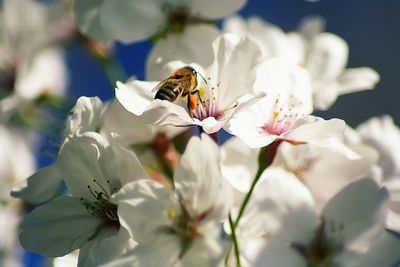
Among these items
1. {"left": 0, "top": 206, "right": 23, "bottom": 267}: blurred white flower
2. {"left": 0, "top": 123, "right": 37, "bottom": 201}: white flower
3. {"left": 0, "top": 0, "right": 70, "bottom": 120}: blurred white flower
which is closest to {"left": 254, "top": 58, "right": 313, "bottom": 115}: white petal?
{"left": 0, "top": 0, "right": 70, "bottom": 120}: blurred white flower

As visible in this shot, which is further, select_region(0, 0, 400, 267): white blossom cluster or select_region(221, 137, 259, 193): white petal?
Result: select_region(221, 137, 259, 193): white petal

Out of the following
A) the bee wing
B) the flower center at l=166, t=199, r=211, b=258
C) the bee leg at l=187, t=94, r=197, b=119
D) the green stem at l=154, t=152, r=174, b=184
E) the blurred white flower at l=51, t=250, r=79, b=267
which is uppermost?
the bee wing

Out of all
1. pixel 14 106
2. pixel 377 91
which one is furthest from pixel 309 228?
pixel 377 91

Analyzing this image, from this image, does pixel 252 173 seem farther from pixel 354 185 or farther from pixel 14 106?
pixel 14 106

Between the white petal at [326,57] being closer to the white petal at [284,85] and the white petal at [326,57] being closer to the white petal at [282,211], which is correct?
the white petal at [284,85]

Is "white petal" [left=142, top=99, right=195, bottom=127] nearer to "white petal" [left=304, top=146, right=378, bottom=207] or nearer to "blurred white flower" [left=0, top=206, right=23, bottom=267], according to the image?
"white petal" [left=304, top=146, right=378, bottom=207]

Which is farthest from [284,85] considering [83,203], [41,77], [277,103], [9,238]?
[9,238]
